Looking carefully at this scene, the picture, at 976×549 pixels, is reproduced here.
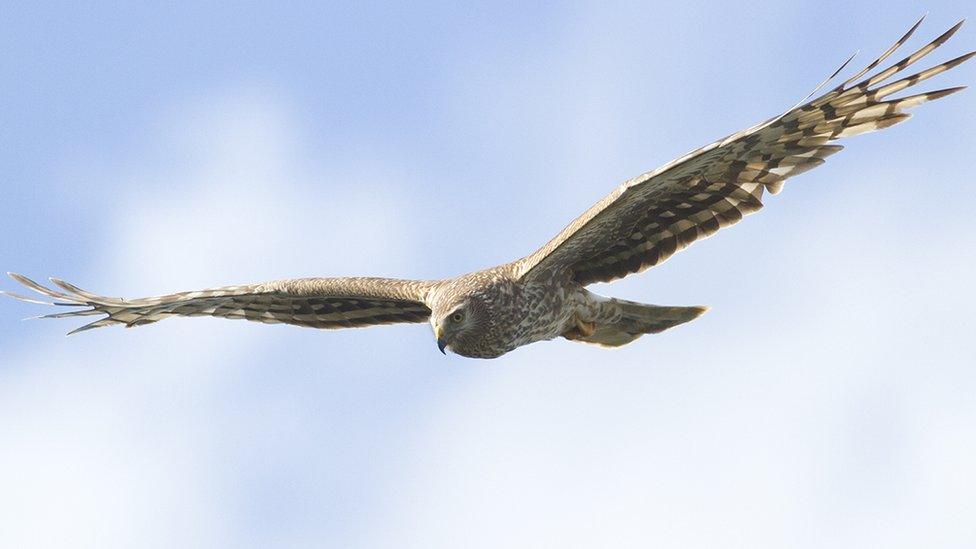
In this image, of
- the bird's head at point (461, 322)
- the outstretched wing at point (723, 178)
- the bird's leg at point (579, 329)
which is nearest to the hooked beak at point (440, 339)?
the bird's head at point (461, 322)

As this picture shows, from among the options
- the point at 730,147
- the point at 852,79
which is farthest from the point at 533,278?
the point at 852,79

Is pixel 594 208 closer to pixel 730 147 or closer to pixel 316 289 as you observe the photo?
pixel 730 147

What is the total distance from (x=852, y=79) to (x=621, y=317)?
267 centimetres

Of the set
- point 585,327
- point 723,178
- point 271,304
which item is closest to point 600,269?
point 585,327

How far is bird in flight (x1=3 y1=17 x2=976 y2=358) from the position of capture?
932cm

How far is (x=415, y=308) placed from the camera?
11250 mm

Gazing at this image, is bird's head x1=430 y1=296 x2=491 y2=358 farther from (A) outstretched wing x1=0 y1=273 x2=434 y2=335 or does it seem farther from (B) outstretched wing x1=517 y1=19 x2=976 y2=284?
(A) outstretched wing x1=0 y1=273 x2=434 y2=335

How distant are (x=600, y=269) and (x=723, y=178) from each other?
1284mm

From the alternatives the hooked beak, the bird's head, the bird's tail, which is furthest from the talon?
the hooked beak

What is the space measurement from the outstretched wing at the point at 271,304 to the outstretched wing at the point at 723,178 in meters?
1.61

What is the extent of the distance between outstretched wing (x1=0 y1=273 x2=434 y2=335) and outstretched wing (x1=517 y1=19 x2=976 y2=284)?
161cm

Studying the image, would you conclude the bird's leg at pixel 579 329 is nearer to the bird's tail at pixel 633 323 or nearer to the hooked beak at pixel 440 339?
the bird's tail at pixel 633 323

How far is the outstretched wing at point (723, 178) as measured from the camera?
9156 millimetres

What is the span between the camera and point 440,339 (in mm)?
9758
